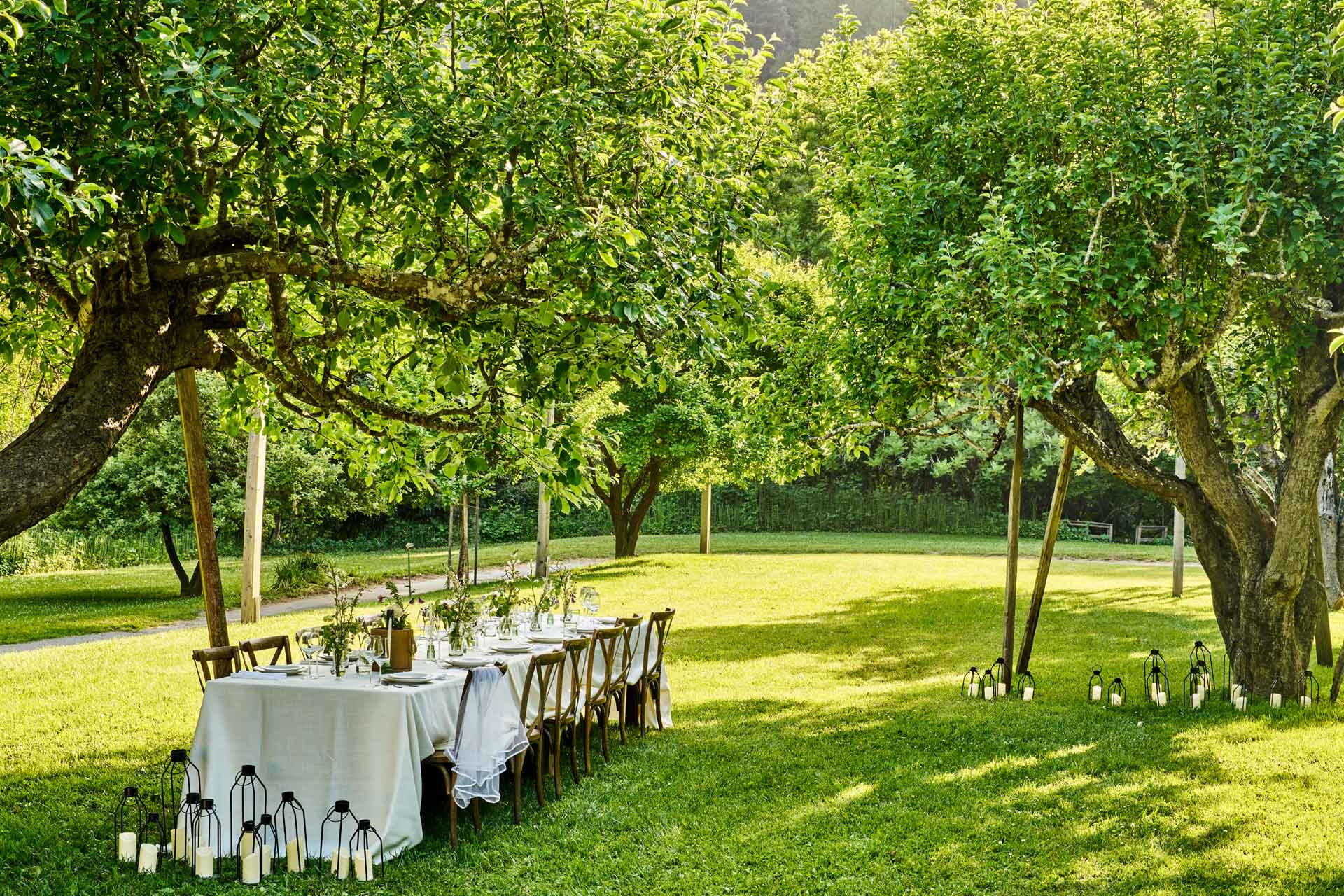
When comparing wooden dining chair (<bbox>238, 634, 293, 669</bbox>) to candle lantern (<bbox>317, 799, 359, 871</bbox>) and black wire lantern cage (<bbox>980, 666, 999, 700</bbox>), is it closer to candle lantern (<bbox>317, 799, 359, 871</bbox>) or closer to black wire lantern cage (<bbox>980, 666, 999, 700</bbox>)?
candle lantern (<bbox>317, 799, 359, 871</bbox>)

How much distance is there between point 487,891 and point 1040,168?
6.96m

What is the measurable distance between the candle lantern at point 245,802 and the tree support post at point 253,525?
365 inches

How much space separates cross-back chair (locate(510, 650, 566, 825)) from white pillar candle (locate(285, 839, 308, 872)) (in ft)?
4.32

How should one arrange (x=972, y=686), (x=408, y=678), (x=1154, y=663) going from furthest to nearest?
(x=972, y=686), (x=1154, y=663), (x=408, y=678)

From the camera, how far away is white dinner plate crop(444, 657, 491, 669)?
676cm

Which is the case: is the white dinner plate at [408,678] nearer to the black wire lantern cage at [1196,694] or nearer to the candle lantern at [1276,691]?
the black wire lantern cage at [1196,694]

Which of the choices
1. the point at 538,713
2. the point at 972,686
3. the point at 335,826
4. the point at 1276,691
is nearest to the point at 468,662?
the point at 538,713

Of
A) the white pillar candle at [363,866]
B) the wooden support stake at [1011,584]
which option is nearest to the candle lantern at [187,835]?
the white pillar candle at [363,866]

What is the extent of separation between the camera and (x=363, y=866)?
5.39m

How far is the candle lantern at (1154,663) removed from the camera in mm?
9227

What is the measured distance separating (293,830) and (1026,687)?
7.50 metres

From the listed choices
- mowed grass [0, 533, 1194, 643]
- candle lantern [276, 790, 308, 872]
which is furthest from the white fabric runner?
mowed grass [0, 533, 1194, 643]

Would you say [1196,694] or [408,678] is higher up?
[408,678]

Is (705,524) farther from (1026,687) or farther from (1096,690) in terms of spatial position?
(1096,690)
